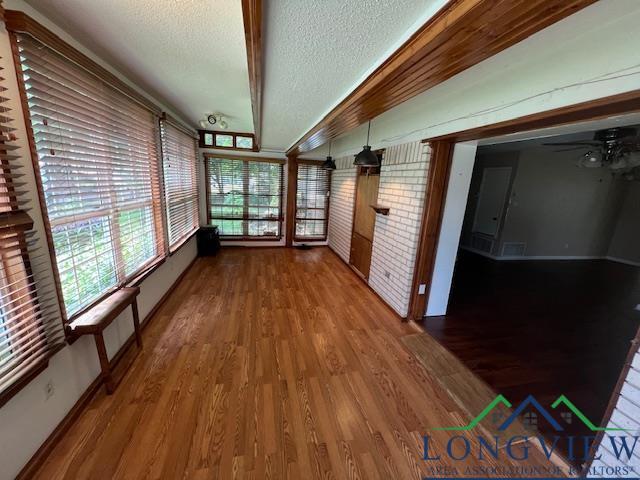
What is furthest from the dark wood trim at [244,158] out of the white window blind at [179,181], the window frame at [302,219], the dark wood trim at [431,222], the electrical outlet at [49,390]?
the electrical outlet at [49,390]

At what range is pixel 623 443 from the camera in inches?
43.1

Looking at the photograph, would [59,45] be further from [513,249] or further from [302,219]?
[513,249]

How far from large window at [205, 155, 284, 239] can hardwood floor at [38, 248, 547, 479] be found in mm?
2690

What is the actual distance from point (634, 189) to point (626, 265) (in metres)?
1.73

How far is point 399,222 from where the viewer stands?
2.92 metres

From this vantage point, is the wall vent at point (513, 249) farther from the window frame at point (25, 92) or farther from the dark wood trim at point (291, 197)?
the window frame at point (25, 92)

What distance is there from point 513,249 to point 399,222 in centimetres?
430

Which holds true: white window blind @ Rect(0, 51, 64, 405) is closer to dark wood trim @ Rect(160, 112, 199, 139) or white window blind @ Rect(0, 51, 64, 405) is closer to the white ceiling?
the white ceiling

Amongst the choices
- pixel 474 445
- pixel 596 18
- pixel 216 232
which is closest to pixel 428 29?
pixel 596 18

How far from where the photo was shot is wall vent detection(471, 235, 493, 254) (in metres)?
5.61

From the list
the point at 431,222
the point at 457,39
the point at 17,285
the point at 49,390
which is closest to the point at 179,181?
the point at 17,285

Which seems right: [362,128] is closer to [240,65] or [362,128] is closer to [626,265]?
[240,65]

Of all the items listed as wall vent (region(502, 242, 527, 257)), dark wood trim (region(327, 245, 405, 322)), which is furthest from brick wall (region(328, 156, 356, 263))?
wall vent (region(502, 242, 527, 257))

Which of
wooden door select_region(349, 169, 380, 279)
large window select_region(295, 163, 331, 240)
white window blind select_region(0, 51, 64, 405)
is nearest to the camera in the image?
white window blind select_region(0, 51, 64, 405)
